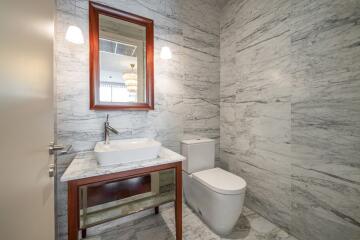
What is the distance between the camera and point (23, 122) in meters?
0.51

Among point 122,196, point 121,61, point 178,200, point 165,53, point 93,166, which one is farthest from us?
point 165,53

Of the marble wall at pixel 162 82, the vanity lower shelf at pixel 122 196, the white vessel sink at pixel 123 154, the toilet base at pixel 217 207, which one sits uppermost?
the marble wall at pixel 162 82

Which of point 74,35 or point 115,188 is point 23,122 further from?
point 74,35

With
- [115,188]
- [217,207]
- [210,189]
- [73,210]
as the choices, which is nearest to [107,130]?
[115,188]

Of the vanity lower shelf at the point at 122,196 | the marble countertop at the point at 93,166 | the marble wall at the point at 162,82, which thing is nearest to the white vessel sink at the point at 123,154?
the marble countertop at the point at 93,166

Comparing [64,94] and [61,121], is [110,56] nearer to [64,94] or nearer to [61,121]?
[64,94]

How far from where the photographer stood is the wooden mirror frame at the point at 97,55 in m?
1.44

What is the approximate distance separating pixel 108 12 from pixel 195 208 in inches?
85.4

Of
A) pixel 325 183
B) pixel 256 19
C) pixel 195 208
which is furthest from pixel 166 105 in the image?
pixel 325 183

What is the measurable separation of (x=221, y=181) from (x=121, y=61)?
152 cm

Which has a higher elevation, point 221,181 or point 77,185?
point 77,185

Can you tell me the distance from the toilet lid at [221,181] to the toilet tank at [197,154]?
0.10 metres

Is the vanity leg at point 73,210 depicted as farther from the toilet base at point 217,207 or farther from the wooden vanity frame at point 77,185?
the toilet base at point 217,207

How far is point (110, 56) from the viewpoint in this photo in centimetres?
153
